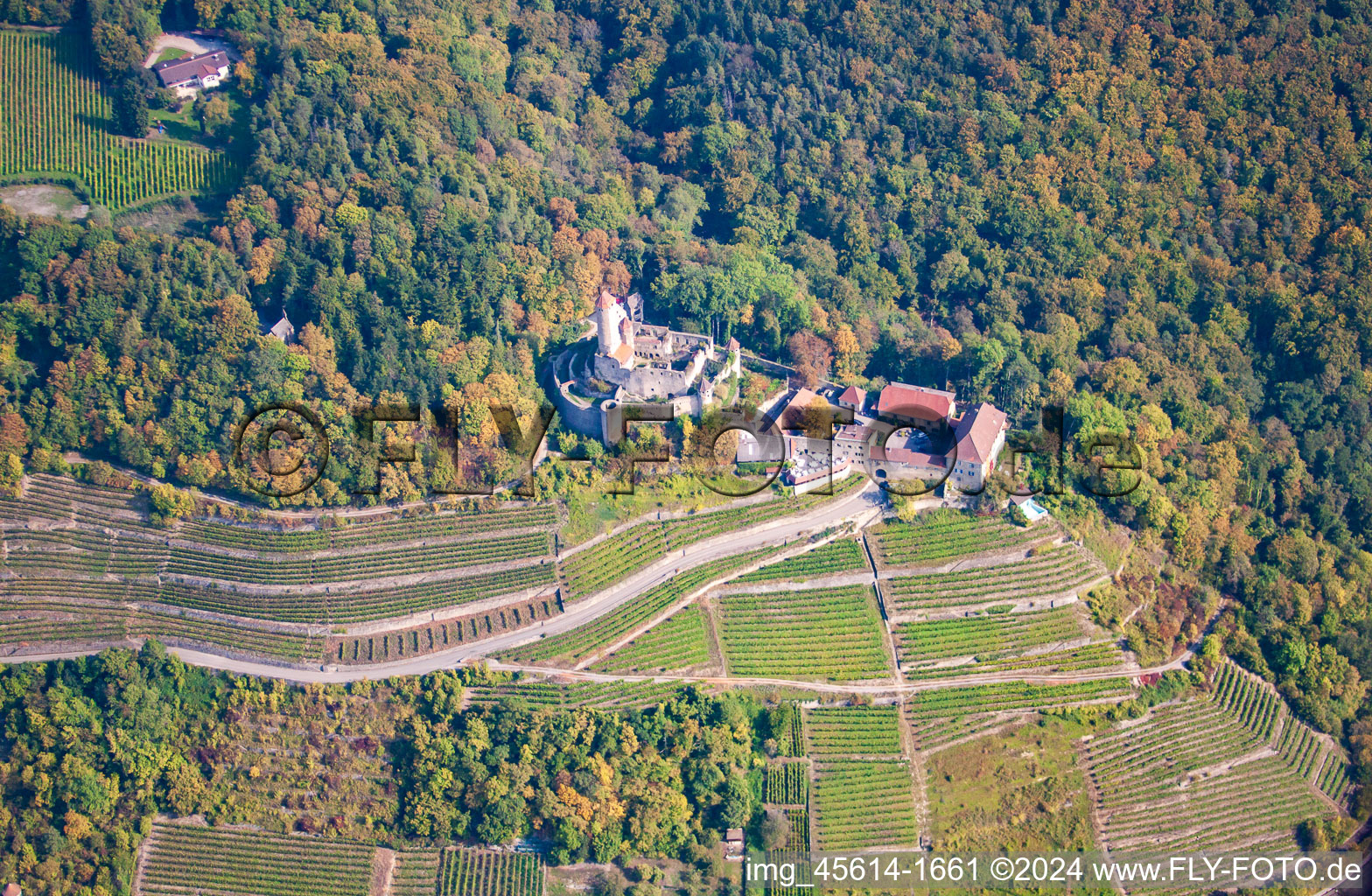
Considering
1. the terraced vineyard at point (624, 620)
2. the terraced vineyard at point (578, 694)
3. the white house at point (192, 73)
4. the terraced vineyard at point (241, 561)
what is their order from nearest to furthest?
the terraced vineyard at point (578, 694) < the terraced vineyard at point (624, 620) < the terraced vineyard at point (241, 561) < the white house at point (192, 73)

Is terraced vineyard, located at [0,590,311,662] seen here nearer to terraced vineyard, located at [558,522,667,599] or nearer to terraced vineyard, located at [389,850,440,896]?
terraced vineyard, located at [389,850,440,896]

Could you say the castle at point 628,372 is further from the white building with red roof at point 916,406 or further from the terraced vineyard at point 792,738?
the terraced vineyard at point 792,738

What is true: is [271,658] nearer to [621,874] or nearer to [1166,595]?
[621,874]

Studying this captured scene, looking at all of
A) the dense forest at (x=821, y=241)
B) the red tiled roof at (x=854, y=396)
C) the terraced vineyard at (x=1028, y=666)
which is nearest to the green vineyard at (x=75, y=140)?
the dense forest at (x=821, y=241)

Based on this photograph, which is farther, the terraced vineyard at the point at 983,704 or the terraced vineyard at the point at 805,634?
the terraced vineyard at the point at 805,634

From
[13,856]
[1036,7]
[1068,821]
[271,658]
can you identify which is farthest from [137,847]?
[1036,7]
